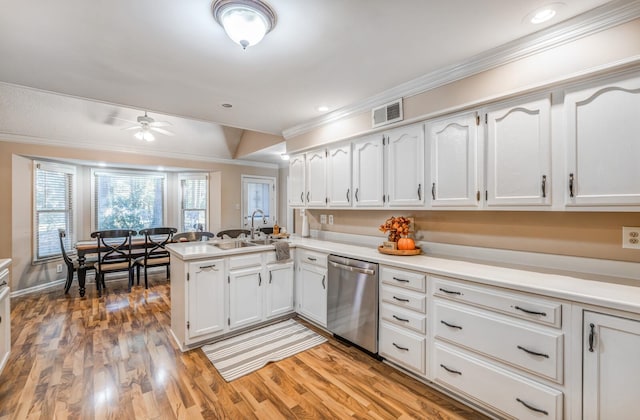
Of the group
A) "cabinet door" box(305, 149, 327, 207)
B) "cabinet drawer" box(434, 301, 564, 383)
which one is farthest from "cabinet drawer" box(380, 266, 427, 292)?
"cabinet door" box(305, 149, 327, 207)

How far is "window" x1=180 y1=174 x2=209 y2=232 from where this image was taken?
634 centimetres

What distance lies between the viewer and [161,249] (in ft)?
16.6

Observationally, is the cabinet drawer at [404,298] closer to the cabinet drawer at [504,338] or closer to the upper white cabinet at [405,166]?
the cabinet drawer at [504,338]

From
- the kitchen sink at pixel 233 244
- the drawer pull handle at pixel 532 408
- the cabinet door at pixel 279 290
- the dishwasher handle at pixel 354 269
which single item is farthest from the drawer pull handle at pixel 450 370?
the kitchen sink at pixel 233 244

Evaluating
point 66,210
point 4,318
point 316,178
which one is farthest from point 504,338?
point 66,210

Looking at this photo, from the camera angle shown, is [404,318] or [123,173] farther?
[123,173]

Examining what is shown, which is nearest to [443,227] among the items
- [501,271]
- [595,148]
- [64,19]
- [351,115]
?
[501,271]

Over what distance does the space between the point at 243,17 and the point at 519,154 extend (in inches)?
76.1

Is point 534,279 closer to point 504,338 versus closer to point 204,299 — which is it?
point 504,338

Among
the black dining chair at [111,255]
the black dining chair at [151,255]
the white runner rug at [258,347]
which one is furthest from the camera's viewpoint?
the black dining chair at [151,255]

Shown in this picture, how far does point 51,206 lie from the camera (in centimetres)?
475

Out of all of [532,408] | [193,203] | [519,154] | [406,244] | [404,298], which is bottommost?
[532,408]

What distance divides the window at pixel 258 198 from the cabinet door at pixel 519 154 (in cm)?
523

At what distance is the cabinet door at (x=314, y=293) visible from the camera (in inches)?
118
